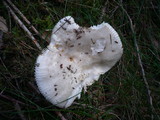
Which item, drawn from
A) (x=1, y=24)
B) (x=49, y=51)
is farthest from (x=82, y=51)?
(x=1, y=24)

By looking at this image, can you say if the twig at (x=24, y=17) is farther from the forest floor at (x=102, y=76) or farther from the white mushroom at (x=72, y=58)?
the white mushroom at (x=72, y=58)

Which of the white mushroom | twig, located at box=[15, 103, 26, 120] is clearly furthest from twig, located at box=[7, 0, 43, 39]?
twig, located at box=[15, 103, 26, 120]

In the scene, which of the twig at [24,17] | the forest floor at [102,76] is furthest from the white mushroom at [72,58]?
the twig at [24,17]

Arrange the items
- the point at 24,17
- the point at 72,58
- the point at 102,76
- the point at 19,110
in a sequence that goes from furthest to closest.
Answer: the point at 102,76, the point at 24,17, the point at 72,58, the point at 19,110

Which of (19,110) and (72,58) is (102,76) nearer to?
(72,58)

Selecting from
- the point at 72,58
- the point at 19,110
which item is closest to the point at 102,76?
the point at 72,58

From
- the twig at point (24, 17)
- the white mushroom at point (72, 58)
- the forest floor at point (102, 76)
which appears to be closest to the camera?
the white mushroom at point (72, 58)

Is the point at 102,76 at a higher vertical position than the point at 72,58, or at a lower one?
lower

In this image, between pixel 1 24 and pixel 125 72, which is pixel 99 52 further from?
pixel 1 24
